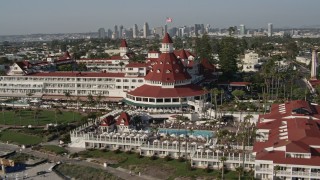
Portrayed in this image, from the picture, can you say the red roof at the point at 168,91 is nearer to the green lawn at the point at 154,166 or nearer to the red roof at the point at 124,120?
the red roof at the point at 124,120

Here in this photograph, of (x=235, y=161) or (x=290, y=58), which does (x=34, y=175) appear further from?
(x=290, y=58)

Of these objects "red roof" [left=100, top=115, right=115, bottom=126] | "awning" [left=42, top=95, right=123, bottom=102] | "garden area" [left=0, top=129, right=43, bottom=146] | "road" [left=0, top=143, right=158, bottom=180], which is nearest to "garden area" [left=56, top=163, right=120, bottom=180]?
"road" [left=0, top=143, right=158, bottom=180]

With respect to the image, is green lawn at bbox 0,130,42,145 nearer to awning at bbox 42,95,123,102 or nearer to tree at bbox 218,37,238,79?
awning at bbox 42,95,123,102

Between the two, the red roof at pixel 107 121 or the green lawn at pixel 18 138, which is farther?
the green lawn at pixel 18 138

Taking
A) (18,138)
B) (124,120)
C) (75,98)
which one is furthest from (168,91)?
(18,138)

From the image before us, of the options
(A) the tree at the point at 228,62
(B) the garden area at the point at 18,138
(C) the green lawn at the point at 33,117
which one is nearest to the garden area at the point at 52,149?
(B) the garden area at the point at 18,138

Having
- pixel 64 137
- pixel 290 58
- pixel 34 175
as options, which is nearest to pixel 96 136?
pixel 64 137
